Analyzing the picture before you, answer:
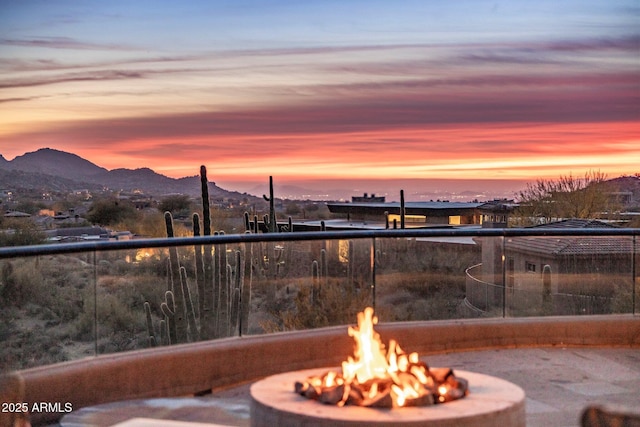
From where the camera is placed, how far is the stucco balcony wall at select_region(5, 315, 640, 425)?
7488mm

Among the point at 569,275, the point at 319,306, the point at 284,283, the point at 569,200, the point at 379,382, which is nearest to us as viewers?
the point at 379,382

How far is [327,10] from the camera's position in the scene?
28.5 m

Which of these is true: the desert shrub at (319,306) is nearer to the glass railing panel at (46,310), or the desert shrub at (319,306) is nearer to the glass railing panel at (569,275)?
the glass railing panel at (569,275)

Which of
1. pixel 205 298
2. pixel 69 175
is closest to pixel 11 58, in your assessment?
pixel 69 175

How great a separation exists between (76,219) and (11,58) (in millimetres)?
19424

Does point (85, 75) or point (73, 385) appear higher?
point (85, 75)

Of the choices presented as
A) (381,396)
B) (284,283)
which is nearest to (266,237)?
(284,283)

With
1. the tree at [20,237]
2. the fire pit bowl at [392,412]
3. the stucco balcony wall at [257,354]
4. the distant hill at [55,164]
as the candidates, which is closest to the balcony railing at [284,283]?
the stucco balcony wall at [257,354]

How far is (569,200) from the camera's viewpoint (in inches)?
1852

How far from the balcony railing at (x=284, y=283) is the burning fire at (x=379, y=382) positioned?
263 centimetres

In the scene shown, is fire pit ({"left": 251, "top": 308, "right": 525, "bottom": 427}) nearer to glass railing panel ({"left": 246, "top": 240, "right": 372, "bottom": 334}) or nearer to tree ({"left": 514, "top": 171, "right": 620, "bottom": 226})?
glass railing panel ({"left": 246, "top": 240, "right": 372, "bottom": 334})

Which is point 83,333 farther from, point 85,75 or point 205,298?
point 85,75

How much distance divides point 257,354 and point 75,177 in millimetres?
63415

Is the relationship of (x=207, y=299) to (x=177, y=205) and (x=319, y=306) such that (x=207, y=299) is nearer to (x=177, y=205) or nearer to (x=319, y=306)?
(x=319, y=306)
